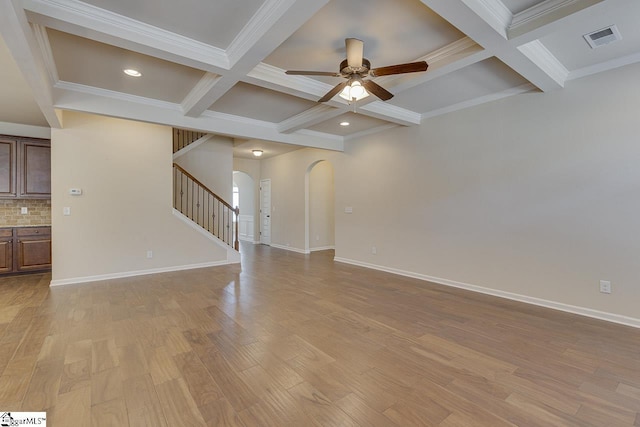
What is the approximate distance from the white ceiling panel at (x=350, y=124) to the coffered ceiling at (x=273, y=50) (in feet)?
2.30

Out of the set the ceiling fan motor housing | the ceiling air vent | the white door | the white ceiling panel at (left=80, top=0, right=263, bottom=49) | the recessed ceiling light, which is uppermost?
the ceiling air vent

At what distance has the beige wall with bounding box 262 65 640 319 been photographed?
3.18 m

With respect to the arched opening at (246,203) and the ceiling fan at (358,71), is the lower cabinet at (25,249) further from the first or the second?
the ceiling fan at (358,71)

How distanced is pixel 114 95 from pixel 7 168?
2833mm

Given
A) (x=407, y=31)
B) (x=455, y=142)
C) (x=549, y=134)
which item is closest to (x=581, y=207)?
(x=549, y=134)

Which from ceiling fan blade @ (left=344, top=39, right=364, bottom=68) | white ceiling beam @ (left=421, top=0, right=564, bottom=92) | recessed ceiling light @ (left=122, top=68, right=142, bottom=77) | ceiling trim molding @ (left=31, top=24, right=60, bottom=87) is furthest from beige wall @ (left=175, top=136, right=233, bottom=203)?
white ceiling beam @ (left=421, top=0, right=564, bottom=92)

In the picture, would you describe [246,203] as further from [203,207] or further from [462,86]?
[462,86]

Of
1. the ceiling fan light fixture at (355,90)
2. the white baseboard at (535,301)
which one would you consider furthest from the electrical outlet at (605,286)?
the ceiling fan light fixture at (355,90)

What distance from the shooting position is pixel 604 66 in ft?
10.5

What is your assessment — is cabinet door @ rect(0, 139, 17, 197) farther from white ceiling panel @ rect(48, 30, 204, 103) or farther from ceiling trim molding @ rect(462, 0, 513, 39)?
ceiling trim molding @ rect(462, 0, 513, 39)

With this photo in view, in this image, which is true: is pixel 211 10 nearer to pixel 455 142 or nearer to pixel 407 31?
pixel 407 31

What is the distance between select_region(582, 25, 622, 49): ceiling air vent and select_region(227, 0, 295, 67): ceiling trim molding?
2764 millimetres

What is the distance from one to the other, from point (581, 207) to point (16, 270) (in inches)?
334

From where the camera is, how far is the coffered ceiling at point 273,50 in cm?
221
